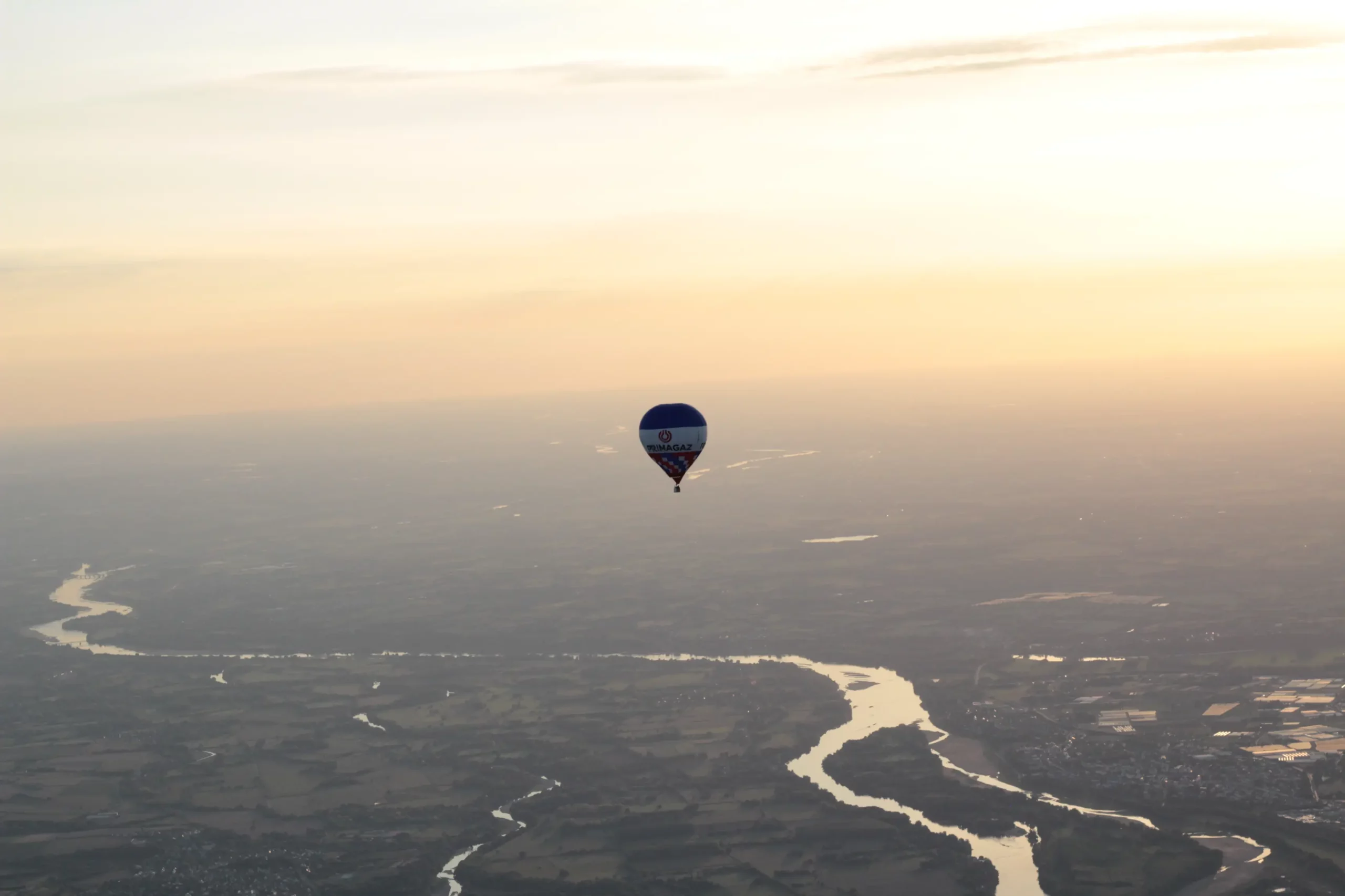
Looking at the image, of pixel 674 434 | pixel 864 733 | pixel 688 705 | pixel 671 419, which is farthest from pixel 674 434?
pixel 688 705

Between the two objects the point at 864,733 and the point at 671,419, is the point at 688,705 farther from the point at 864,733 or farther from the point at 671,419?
the point at 671,419

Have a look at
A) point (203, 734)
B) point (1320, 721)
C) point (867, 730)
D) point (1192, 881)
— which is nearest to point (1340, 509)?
point (1320, 721)

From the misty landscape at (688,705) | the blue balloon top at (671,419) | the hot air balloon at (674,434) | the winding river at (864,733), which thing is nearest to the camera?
the hot air balloon at (674,434)

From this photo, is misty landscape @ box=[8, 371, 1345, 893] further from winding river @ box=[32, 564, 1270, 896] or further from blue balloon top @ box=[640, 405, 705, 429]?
blue balloon top @ box=[640, 405, 705, 429]

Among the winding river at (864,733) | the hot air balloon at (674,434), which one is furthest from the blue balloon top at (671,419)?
the winding river at (864,733)

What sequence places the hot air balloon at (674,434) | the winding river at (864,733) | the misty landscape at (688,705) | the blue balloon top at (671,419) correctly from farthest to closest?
the misty landscape at (688,705)
the winding river at (864,733)
the blue balloon top at (671,419)
the hot air balloon at (674,434)

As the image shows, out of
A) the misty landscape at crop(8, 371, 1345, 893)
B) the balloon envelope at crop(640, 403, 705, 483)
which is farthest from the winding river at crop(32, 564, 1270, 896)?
the balloon envelope at crop(640, 403, 705, 483)

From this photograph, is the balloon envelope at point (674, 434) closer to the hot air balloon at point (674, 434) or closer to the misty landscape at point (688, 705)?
the hot air balloon at point (674, 434)

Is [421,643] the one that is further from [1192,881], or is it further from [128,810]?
[1192,881]
